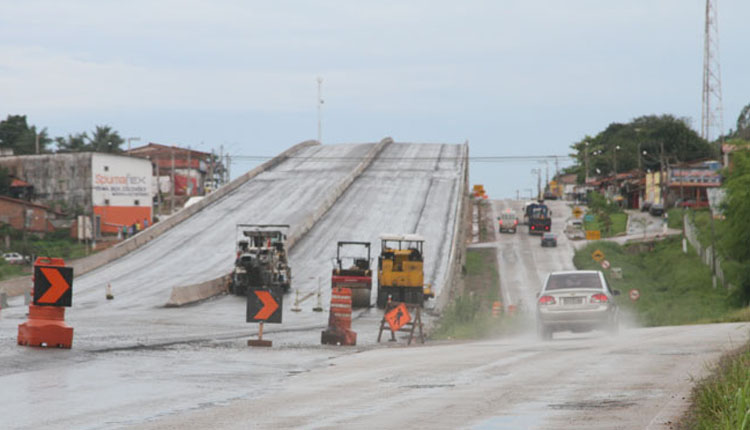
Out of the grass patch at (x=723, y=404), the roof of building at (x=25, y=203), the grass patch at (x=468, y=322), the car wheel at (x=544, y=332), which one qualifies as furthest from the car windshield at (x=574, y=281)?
the roof of building at (x=25, y=203)

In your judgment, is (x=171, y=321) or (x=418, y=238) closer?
(x=171, y=321)

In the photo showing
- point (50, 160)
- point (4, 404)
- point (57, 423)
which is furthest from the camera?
point (50, 160)

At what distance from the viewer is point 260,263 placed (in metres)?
45.8

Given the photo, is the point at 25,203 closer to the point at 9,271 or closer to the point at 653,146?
the point at 9,271

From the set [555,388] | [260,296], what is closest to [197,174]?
[260,296]

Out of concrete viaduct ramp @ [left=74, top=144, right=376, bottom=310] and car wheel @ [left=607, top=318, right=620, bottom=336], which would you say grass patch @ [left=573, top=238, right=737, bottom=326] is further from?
concrete viaduct ramp @ [left=74, top=144, right=376, bottom=310]

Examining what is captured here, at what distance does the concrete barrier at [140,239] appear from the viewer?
48625mm

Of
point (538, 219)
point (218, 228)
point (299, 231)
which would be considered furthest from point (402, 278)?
point (538, 219)

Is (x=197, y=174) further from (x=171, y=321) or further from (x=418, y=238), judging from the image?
(x=171, y=321)

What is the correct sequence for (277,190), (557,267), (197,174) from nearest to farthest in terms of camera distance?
(557,267)
(277,190)
(197,174)

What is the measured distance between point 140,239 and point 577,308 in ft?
160

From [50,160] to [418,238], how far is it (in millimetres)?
63366

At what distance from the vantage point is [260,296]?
70.3 ft

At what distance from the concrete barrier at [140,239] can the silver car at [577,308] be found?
2997cm
